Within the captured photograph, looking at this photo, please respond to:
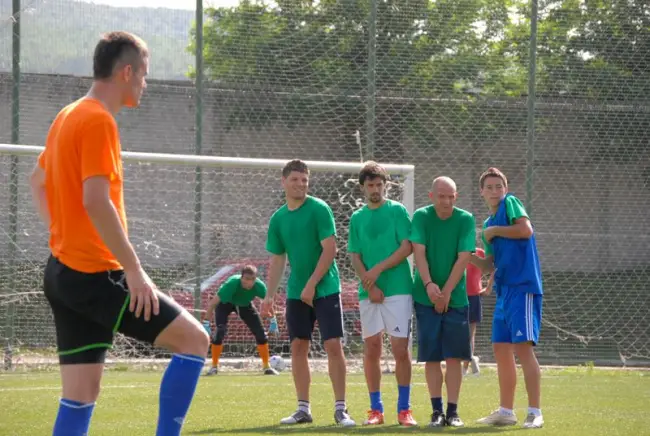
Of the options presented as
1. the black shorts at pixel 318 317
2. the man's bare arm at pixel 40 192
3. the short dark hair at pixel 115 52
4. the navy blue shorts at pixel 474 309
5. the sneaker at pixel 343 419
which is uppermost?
the short dark hair at pixel 115 52

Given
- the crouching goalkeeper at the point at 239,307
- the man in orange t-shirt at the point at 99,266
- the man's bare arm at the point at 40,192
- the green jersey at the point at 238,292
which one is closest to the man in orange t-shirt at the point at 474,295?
the crouching goalkeeper at the point at 239,307

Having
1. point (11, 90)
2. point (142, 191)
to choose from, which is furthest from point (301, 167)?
point (11, 90)

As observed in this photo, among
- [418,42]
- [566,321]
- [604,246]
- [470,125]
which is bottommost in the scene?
[566,321]

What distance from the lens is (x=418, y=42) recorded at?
14562 millimetres

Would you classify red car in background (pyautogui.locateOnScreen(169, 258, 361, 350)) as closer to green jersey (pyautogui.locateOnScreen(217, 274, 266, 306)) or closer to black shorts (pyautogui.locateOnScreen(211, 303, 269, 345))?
black shorts (pyautogui.locateOnScreen(211, 303, 269, 345))

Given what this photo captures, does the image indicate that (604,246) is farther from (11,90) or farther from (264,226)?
(11,90)

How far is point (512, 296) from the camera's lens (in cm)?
697

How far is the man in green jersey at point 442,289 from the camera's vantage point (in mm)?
7070

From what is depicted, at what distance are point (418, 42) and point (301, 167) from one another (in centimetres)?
765

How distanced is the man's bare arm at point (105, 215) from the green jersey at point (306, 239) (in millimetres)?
3478

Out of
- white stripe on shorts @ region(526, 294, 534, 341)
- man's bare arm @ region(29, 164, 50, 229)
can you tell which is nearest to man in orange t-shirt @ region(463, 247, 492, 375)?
white stripe on shorts @ region(526, 294, 534, 341)

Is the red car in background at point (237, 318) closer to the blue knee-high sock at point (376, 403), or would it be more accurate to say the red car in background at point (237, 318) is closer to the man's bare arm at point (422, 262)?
the blue knee-high sock at point (376, 403)

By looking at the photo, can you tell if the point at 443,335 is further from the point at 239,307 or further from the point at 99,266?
the point at 239,307

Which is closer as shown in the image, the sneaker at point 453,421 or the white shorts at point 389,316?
the sneaker at point 453,421
